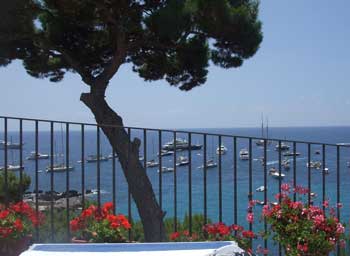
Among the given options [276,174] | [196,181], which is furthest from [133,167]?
[196,181]

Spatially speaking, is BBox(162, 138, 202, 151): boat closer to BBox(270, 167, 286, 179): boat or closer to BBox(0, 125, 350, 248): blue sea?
BBox(0, 125, 350, 248): blue sea

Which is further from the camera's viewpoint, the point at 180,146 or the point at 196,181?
the point at 196,181

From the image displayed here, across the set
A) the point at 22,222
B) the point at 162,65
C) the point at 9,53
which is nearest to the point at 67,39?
the point at 9,53

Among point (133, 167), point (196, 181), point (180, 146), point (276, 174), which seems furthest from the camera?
point (196, 181)

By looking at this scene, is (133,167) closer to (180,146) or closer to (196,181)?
(180,146)

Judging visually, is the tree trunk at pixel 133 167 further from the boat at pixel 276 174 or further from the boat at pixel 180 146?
the boat at pixel 180 146

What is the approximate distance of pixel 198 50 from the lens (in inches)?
290

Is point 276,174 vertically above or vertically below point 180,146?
below

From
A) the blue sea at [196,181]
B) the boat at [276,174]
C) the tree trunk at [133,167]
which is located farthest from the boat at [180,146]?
the tree trunk at [133,167]

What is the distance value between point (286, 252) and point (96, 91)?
5.30 meters

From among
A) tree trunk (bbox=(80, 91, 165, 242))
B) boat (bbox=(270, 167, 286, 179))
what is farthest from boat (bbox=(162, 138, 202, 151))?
tree trunk (bbox=(80, 91, 165, 242))

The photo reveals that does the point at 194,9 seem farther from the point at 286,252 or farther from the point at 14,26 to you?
the point at 286,252

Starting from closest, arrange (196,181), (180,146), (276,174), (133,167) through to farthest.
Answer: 1. (180,146)
2. (133,167)
3. (276,174)
4. (196,181)

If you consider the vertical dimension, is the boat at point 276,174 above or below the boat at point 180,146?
below
